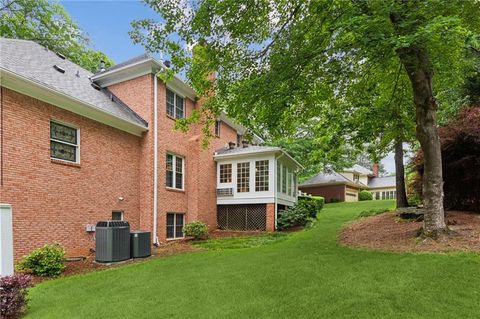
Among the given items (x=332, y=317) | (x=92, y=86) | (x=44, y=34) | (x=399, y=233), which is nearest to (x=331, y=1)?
(x=332, y=317)

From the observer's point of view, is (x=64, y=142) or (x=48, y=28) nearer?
(x=64, y=142)

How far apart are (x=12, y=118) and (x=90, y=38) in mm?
16491

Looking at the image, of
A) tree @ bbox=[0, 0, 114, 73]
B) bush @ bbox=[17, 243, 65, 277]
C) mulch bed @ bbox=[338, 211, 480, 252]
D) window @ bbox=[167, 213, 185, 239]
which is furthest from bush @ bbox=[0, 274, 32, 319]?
tree @ bbox=[0, 0, 114, 73]

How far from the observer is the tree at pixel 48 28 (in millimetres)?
17812

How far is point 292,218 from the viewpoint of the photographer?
15602 millimetres

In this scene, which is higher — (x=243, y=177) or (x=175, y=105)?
(x=175, y=105)

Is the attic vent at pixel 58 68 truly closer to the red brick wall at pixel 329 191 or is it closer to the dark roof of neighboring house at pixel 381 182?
the red brick wall at pixel 329 191

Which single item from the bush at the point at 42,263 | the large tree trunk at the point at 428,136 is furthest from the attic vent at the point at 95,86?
the large tree trunk at the point at 428,136

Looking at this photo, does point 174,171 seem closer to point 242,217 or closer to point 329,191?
point 242,217

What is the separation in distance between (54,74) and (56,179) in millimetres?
3845

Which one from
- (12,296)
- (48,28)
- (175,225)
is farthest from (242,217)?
(48,28)

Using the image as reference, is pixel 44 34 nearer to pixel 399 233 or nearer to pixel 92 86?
pixel 92 86

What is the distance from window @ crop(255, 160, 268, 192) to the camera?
1602cm

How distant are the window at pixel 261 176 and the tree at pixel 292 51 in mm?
7173
